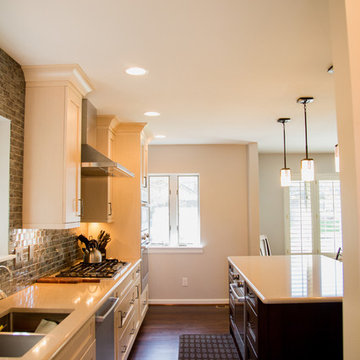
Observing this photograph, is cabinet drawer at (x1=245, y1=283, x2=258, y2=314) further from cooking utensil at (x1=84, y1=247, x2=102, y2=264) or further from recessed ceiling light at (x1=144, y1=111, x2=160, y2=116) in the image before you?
recessed ceiling light at (x1=144, y1=111, x2=160, y2=116)

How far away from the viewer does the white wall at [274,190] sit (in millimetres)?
6242

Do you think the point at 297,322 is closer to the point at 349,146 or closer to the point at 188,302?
the point at 349,146

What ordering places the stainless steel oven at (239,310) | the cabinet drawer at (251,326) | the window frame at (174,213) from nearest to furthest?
the cabinet drawer at (251,326), the stainless steel oven at (239,310), the window frame at (174,213)

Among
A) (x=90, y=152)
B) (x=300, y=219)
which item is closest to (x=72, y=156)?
(x=90, y=152)

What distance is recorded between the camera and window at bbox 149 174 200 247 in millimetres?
5496

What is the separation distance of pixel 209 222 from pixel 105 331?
3208 mm

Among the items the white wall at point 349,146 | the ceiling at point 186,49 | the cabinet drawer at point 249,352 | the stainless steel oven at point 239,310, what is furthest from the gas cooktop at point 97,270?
the white wall at point 349,146

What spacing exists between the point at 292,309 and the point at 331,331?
0.93 feet

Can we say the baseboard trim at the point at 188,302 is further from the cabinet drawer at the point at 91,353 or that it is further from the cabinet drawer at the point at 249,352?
the cabinet drawer at the point at 91,353

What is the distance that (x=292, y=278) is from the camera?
274 cm

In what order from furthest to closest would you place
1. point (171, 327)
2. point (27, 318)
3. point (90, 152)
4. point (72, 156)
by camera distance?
point (171, 327) → point (90, 152) → point (72, 156) → point (27, 318)

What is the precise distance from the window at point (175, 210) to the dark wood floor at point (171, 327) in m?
1.01

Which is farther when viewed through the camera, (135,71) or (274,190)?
(274,190)

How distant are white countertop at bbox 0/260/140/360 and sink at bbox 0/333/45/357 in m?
0.14
